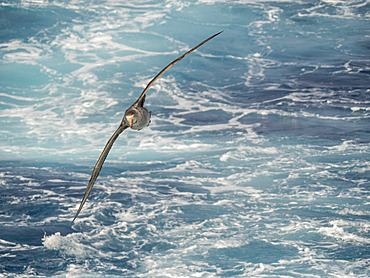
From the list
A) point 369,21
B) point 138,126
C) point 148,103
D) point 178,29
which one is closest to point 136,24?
point 178,29

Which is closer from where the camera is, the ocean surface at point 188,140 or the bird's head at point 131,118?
the bird's head at point 131,118

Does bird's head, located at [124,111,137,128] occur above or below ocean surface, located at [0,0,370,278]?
above

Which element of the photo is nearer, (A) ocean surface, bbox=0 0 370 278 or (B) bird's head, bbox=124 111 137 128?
(B) bird's head, bbox=124 111 137 128

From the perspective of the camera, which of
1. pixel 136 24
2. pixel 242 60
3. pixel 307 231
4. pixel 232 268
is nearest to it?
pixel 232 268

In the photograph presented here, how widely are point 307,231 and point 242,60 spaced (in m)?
40.4

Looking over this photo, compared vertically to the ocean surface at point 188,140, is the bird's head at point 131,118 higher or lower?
higher

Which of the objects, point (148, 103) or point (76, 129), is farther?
point (148, 103)

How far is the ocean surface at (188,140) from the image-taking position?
38.3 metres

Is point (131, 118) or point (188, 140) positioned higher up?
point (131, 118)

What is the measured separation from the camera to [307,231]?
4091 cm

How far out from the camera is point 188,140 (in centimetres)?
5966

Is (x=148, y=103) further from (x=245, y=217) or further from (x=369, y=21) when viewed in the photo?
(x=369, y=21)

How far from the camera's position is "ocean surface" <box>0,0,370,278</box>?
38.3 metres

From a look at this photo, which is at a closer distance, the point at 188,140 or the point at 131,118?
the point at 131,118
